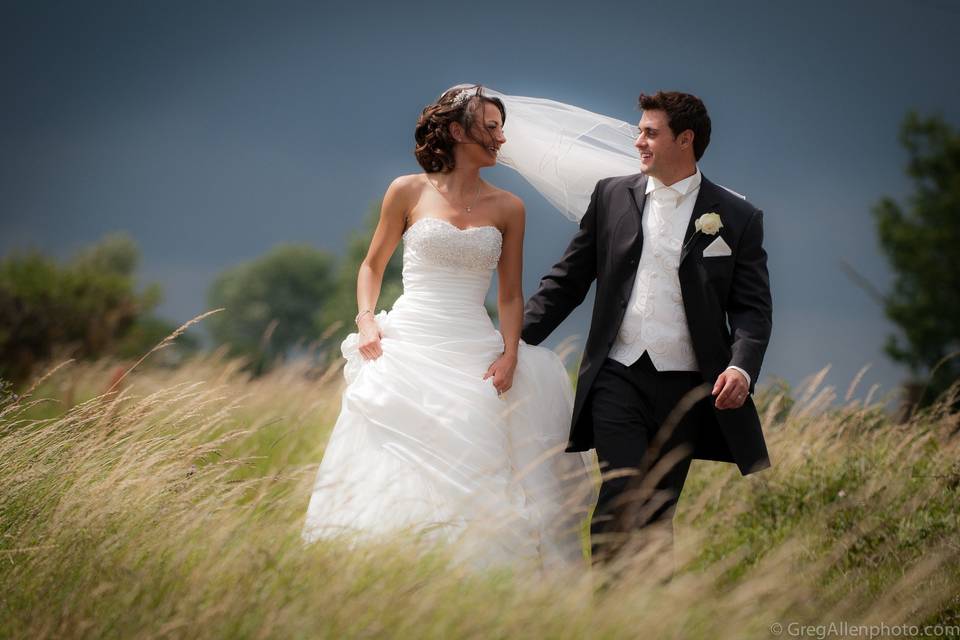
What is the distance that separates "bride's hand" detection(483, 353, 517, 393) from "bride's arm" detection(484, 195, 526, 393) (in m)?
0.08

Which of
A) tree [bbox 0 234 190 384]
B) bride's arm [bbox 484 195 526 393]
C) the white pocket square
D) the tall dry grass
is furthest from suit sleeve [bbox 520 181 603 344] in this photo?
tree [bbox 0 234 190 384]

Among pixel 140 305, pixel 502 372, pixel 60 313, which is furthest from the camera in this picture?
pixel 140 305

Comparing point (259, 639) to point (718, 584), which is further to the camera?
point (718, 584)

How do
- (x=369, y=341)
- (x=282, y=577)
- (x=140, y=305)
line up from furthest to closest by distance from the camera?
(x=140, y=305)
(x=369, y=341)
(x=282, y=577)

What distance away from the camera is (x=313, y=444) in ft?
21.2

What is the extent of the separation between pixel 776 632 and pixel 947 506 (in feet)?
9.63

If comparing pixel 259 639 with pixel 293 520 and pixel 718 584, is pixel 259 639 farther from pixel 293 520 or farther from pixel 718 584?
pixel 718 584

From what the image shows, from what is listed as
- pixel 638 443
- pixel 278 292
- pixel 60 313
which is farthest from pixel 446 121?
pixel 278 292

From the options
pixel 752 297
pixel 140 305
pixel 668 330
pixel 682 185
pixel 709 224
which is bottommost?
pixel 140 305

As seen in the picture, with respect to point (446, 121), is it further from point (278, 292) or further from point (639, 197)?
point (278, 292)

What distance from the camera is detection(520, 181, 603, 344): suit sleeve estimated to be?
171 inches

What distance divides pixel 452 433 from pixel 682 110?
1.67m

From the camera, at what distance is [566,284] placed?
14.4ft

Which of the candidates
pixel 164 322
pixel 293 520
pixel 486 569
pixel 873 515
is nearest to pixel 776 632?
pixel 486 569
